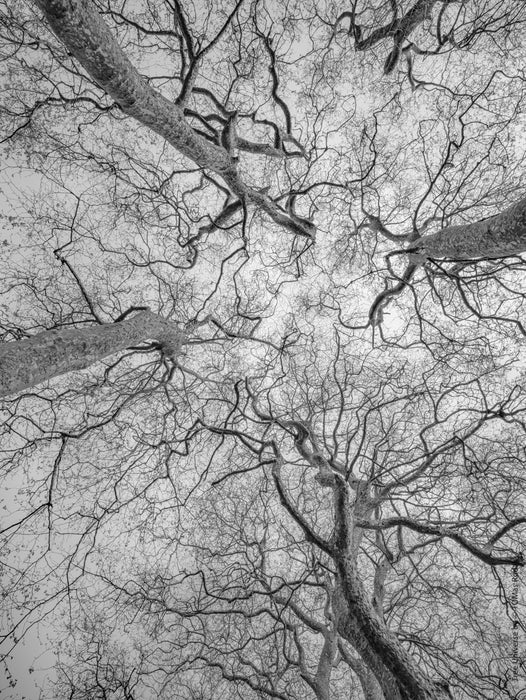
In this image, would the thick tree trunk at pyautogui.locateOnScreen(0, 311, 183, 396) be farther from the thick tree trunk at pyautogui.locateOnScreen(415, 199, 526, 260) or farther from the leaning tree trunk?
the thick tree trunk at pyautogui.locateOnScreen(415, 199, 526, 260)

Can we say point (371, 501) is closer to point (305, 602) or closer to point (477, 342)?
point (477, 342)

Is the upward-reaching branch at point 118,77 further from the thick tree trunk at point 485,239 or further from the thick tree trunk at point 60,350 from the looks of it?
the thick tree trunk at point 485,239

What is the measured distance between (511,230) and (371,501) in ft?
13.1

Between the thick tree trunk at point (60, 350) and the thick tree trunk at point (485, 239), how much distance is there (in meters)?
3.54

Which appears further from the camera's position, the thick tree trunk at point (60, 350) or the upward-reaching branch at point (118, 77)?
the thick tree trunk at point (60, 350)

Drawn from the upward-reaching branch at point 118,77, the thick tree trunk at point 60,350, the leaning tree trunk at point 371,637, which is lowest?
the leaning tree trunk at point 371,637

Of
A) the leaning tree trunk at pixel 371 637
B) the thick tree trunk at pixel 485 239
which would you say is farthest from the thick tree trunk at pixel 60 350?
Result: the thick tree trunk at pixel 485 239

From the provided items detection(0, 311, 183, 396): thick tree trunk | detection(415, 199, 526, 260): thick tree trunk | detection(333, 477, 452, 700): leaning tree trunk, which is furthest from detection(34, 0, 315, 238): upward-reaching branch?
detection(333, 477, 452, 700): leaning tree trunk

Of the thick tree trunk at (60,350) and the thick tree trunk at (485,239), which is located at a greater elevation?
the thick tree trunk at (485,239)

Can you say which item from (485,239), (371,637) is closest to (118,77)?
(485,239)

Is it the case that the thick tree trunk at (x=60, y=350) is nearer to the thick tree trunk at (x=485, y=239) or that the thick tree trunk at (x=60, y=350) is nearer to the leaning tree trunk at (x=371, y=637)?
the leaning tree trunk at (x=371, y=637)

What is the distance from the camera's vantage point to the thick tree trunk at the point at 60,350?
2.72 metres

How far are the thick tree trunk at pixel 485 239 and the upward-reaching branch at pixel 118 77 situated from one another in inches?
109

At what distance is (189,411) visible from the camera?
20.6 feet
